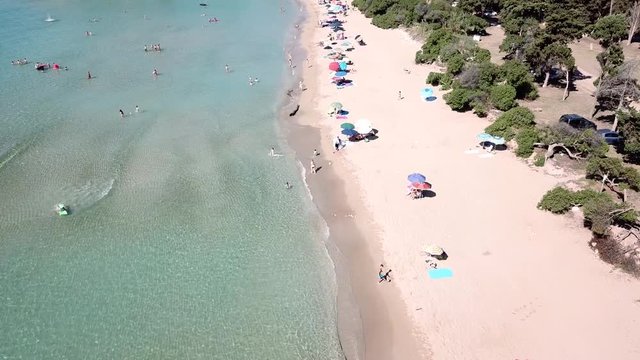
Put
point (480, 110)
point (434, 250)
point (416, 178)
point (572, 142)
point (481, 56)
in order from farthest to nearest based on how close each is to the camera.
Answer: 1. point (481, 56)
2. point (480, 110)
3. point (572, 142)
4. point (416, 178)
5. point (434, 250)

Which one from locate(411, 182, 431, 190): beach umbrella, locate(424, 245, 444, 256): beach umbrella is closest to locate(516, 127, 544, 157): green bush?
locate(411, 182, 431, 190): beach umbrella

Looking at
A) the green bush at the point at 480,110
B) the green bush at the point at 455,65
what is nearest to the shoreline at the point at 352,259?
the green bush at the point at 480,110

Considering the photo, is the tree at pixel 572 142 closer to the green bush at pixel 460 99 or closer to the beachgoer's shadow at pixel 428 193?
the green bush at pixel 460 99

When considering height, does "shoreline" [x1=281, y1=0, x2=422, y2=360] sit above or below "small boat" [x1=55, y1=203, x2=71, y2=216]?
above

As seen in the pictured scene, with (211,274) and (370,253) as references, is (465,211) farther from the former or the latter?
(211,274)

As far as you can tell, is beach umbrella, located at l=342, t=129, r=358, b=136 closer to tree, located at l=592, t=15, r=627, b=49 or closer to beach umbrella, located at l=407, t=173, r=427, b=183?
beach umbrella, located at l=407, t=173, r=427, b=183

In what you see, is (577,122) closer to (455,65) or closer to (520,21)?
(455,65)

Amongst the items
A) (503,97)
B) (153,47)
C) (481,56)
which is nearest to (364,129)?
(503,97)
